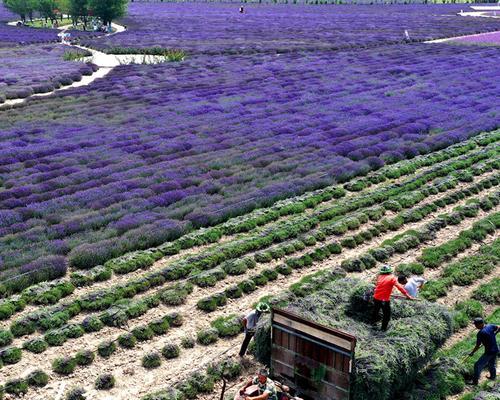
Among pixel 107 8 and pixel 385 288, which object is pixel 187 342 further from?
pixel 107 8

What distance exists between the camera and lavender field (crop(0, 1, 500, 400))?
1295 cm

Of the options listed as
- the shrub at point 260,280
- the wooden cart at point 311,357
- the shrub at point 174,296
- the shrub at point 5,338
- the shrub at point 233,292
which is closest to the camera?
the wooden cart at point 311,357

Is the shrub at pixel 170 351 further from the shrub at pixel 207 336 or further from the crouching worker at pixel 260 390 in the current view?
the crouching worker at pixel 260 390

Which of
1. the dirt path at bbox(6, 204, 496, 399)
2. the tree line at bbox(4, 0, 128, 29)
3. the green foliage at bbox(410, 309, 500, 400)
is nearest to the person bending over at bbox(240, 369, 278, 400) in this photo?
the dirt path at bbox(6, 204, 496, 399)

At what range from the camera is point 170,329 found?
14406 mm

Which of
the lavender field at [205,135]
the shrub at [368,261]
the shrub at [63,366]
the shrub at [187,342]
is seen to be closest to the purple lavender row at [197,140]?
the lavender field at [205,135]

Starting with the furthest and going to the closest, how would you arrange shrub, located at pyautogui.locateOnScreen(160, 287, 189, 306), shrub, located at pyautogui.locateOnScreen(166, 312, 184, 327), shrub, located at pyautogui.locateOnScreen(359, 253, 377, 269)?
shrub, located at pyautogui.locateOnScreen(359, 253, 377, 269)
shrub, located at pyautogui.locateOnScreen(160, 287, 189, 306)
shrub, located at pyautogui.locateOnScreen(166, 312, 184, 327)

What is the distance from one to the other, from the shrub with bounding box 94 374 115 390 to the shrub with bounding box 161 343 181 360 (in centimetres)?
127

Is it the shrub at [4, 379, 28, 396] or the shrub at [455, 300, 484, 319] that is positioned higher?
the shrub at [455, 300, 484, 319]

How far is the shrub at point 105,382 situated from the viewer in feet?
40.8

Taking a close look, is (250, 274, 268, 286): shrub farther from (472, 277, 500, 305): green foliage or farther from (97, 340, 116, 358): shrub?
(472, 277, 500, 305): green foliage

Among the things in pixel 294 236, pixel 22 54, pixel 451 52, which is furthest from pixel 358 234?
pixel 22 54

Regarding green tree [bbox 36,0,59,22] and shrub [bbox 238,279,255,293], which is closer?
shrub [bbox 238,279,255,293]

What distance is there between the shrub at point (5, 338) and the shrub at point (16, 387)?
4.77ft
